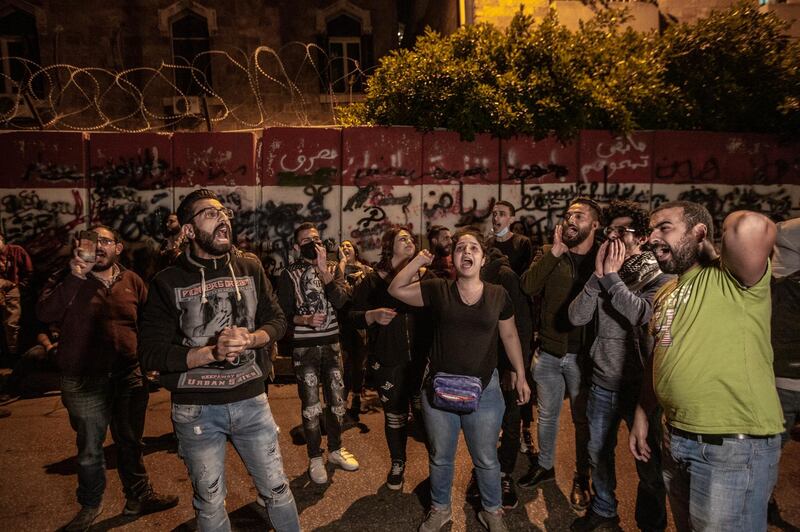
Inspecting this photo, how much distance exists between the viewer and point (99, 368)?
3.46 meters

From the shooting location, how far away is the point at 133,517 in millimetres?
3547

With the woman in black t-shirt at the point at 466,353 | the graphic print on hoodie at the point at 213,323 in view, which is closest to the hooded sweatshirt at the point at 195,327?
the graphic print on hoodie at the point at 213,323

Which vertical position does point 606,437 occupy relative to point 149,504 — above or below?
above

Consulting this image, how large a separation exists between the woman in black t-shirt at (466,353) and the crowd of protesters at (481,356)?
0.01 m

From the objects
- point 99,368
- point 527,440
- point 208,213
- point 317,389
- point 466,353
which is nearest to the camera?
point 208,213

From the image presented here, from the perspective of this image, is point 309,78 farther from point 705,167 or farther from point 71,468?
point 71,468

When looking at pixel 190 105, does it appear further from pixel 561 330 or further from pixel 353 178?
pixel 561 330

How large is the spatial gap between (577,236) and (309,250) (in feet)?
7.19

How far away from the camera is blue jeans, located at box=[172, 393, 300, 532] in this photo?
256 centimetres

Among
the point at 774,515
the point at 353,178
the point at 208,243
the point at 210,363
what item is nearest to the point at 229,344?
the point at 210,363

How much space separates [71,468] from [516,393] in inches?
154

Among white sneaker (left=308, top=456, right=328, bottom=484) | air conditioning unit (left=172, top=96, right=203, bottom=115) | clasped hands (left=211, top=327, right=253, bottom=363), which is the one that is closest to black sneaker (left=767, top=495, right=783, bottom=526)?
white sneaker (left=308, top=456, right=328, bottom=484)

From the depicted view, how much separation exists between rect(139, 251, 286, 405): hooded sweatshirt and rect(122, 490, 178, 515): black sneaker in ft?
5.21

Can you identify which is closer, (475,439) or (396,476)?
(475,439)
